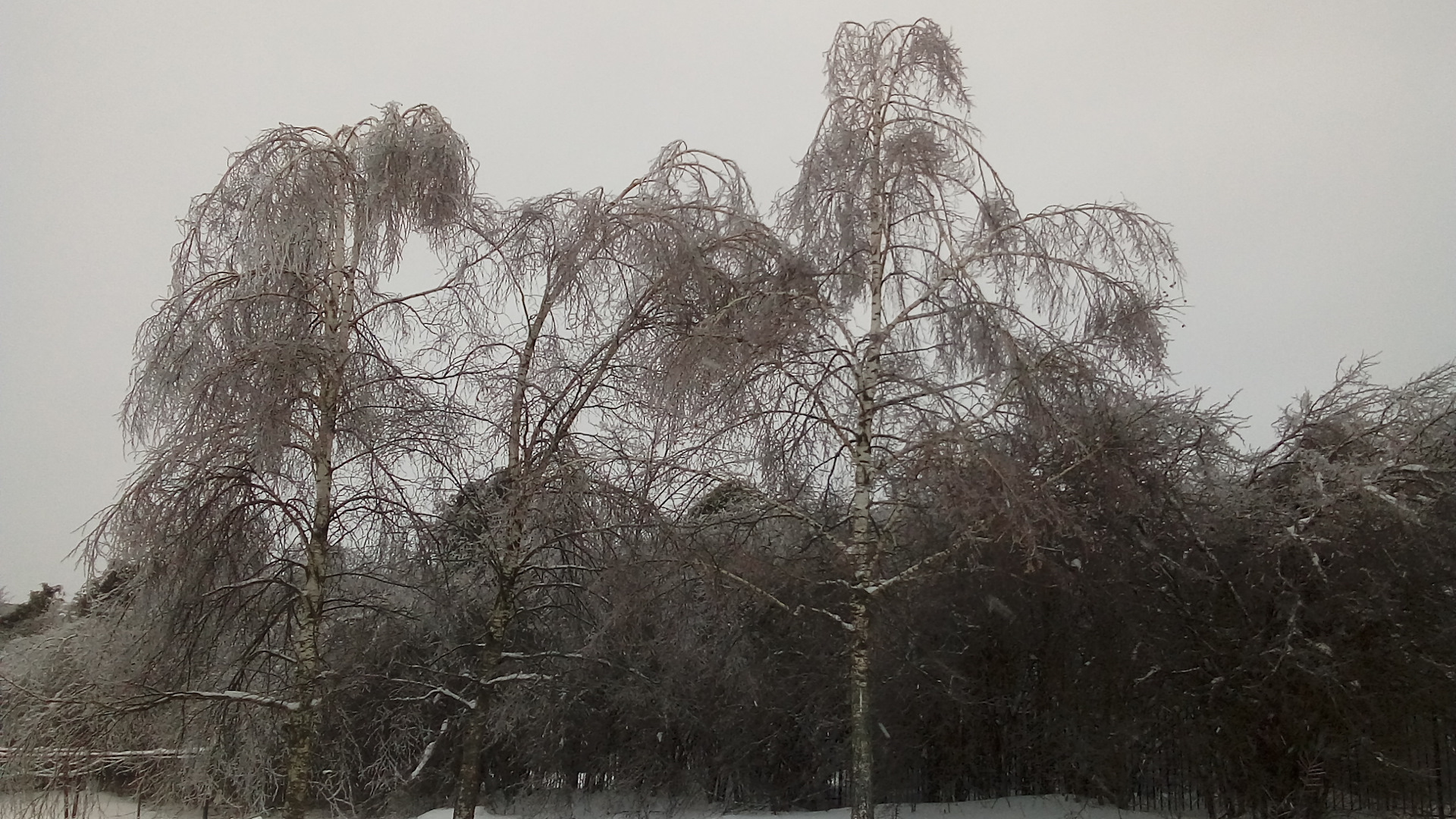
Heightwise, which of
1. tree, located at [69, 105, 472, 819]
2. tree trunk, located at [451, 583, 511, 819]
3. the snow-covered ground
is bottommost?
the snow-covered ground

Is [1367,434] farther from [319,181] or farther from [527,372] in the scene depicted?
[319,181]

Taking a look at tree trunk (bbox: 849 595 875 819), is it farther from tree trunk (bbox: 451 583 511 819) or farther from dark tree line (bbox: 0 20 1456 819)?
tree trunk (bbox: 451 583 511 819)

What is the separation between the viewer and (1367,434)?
30.7ft

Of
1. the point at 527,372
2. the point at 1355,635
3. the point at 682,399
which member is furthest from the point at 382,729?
the point at 1355,635

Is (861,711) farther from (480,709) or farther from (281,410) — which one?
(281,410)

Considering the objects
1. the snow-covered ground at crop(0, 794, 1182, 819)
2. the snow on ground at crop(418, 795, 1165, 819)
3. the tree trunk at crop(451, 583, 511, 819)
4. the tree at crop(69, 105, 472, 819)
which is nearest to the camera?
the tree at crop(69, 105, 472, 819)

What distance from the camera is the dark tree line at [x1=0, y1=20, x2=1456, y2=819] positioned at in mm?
8164

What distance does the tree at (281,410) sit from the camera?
7863mm

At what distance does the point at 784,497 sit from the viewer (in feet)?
30.3

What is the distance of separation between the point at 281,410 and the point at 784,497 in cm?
423

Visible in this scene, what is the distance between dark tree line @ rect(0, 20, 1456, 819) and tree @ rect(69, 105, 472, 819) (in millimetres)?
41

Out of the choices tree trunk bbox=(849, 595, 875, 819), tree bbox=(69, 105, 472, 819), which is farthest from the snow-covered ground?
tree trunk bbox=(849, 595, 875, 819)

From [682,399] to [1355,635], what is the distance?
6215 mm

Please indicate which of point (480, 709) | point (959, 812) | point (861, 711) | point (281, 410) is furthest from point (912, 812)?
point (281, 410)
